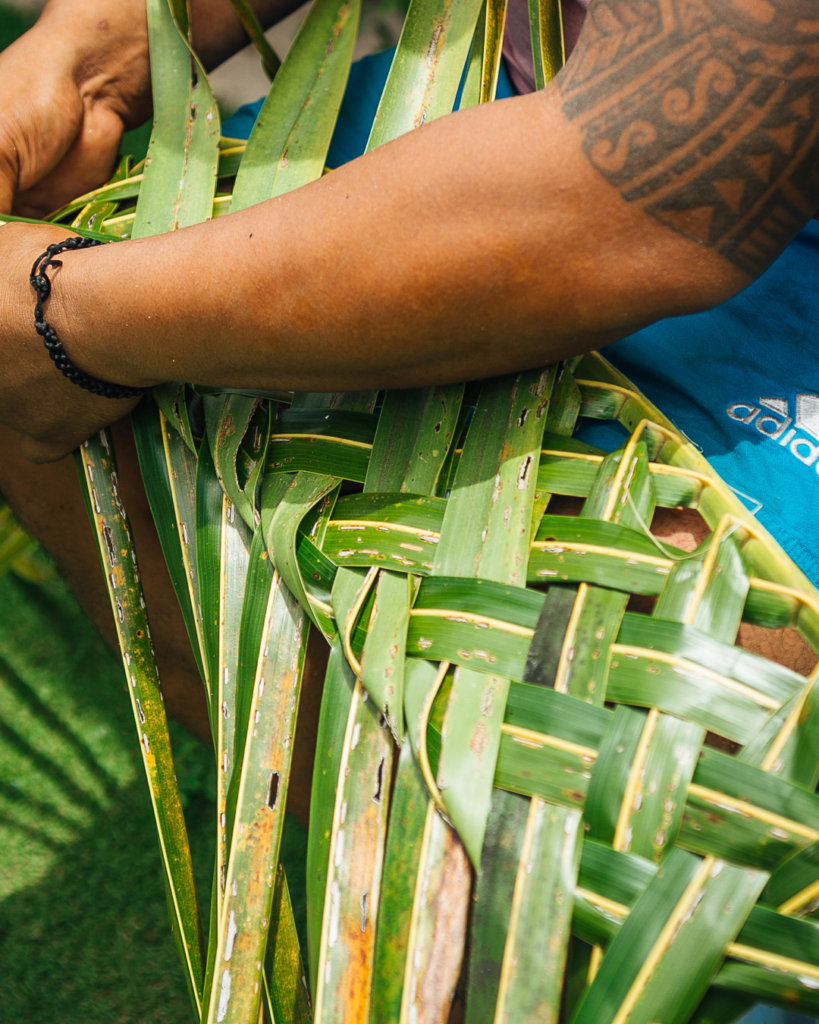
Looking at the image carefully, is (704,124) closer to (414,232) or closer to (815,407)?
(414,232)

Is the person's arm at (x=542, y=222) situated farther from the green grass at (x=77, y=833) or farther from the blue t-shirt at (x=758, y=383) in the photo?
the green grass at (x=77, y=833)

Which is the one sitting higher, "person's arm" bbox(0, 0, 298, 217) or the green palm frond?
"person's arm" bbox(0, 0, 298, 217)

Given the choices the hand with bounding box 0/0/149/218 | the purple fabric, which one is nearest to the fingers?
the hand with bounding box 0/0/149/218

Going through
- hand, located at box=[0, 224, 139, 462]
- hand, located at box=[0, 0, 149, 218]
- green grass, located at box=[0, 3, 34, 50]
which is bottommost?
hand, located at box=[0, 224, 139, 462]

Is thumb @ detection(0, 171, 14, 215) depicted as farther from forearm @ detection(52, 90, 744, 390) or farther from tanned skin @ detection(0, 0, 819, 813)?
forearm @ detection(52, 90, 744, 390)

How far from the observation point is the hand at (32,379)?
81cm

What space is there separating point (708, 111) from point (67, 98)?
845 millimetres

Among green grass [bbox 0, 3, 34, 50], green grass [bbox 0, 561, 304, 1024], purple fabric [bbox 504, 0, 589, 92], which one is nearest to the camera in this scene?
purple fabric [bbox 504, 0, 589, 92]

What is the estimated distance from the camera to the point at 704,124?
1.83ft

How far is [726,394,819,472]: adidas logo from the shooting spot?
74cm

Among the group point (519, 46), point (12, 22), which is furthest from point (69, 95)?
point (12, 22)

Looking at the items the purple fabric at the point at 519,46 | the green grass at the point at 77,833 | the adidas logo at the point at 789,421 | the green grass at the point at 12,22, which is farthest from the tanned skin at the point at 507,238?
the green grass at the point at 12,22

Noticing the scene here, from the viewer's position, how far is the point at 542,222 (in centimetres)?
59

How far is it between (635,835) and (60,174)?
1.06m
